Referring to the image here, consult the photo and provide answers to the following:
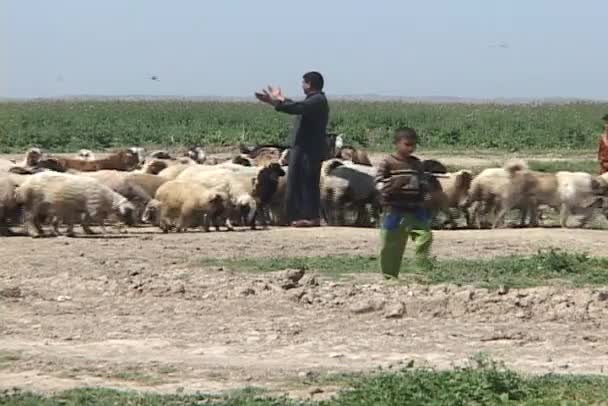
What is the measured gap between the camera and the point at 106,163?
25078mm

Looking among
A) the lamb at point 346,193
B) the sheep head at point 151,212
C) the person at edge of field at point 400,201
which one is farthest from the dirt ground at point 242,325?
the lamb at point 346,193

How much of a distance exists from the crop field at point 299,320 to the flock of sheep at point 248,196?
538mm

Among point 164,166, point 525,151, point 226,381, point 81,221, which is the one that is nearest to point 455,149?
point 525,151

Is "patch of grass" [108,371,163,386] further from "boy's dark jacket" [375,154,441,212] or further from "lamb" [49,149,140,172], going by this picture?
"lamb" [49,149,140,172]

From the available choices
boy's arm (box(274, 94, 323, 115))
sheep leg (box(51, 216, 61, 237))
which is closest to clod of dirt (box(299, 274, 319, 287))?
boy's arm (box(274, 94, 323, 115))

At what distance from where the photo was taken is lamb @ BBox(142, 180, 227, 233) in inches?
763

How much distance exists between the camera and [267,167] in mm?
20719

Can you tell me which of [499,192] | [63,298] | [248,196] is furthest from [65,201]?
[499,192]

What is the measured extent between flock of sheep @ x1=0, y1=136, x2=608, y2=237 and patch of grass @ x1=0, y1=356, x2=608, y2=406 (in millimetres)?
9939

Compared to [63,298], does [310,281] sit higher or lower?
higher

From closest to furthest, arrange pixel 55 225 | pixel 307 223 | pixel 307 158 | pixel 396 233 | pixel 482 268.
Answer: pixel 396 233 → pixel 482 268 → pixel 55 225 → pixel 307 158 → pixel 307 223

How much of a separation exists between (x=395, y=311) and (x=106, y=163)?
13412 millimetres

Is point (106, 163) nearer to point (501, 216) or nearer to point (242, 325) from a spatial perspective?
point (501, 216)

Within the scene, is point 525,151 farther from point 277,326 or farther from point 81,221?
point 277,326
